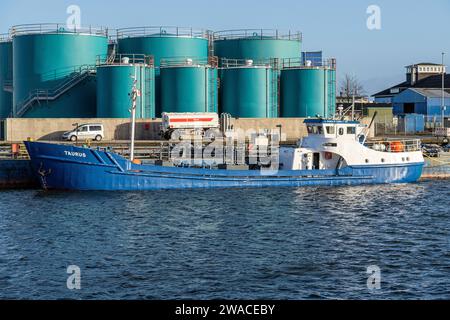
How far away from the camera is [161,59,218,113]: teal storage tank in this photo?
6806 centimetres

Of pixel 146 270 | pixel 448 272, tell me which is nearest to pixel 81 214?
pixel 146 270

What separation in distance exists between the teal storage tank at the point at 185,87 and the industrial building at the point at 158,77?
0.09 m

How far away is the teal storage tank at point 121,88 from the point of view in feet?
216

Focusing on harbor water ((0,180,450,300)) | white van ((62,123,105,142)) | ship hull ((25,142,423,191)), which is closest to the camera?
harbor water ((0,180,450,300))

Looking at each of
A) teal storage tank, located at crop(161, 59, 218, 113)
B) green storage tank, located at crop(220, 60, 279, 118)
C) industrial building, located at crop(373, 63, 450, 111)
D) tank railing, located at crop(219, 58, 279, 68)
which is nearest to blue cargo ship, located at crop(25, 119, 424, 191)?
teal storage tank, located at crop(161, 59, 218, 113)

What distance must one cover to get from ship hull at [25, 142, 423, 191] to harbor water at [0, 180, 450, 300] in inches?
43.0

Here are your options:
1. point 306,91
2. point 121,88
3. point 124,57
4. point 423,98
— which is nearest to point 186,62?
point 124,57

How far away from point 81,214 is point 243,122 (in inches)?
1257

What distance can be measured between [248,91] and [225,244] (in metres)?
41.7

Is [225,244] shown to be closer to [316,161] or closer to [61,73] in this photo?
[316,161]

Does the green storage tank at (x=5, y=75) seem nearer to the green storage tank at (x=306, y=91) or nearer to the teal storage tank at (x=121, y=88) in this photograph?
the teal storage tank at (x=121, y=88)

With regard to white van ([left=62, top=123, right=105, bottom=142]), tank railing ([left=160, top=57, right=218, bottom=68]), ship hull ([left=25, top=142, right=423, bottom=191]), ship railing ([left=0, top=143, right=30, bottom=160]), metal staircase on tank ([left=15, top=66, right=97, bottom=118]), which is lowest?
ship hull ([left=25, top=142, right=423, bottom=191])

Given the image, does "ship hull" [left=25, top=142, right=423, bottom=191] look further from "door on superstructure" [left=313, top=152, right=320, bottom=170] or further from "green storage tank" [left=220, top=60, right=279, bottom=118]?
"green storage tank" [left=220, top=60, right=279, bottom=118]

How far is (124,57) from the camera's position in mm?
68875
